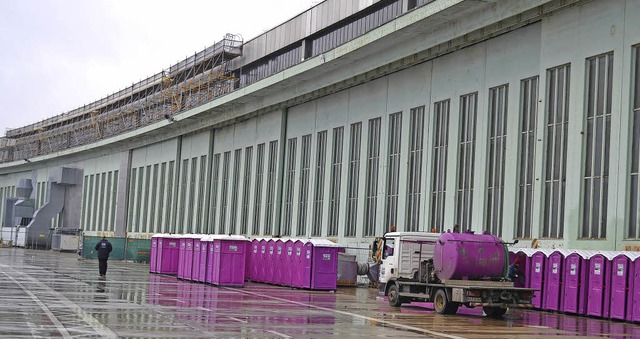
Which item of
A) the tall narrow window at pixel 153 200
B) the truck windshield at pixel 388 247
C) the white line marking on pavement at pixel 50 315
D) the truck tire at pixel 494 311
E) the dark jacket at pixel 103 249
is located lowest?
the white line marking on pavement at pixel 50 315

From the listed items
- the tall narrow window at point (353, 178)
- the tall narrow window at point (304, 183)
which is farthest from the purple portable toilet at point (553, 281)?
the tall narrow window at point (304, 183)

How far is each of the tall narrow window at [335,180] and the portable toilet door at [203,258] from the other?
8826 millimetres

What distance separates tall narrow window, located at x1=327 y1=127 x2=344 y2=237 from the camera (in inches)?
1713

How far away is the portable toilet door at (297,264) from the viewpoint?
3444 centimetres

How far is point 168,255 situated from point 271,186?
992 cm

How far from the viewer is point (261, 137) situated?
53125 mm

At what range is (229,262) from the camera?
113 ft

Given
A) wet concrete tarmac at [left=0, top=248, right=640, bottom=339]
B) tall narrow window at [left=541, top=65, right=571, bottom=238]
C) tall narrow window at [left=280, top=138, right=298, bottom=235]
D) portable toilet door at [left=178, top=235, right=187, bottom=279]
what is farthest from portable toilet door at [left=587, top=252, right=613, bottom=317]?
tall narrow window at [left=280, top=138, right=298, bottom=235]

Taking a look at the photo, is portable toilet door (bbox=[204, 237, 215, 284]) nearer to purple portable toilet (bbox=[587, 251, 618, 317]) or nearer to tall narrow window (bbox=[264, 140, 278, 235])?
tall narrow window (bbox=[264, 140, 278, 235])

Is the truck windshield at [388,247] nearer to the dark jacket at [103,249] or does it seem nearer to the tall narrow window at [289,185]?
the dark jacket at [103,249]

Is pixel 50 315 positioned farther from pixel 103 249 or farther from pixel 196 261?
pixel 103 249

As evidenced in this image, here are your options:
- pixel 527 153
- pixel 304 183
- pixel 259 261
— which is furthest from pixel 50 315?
pixel 304 183

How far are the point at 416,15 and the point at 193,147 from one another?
3459 centimetres

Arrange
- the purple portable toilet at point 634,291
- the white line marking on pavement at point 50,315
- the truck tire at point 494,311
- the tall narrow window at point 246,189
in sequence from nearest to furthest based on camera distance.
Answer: the white line marking on pavement at point 50,315 → the purple portable toilet at point 634,291 → the truck tire at point 494,311 → the tall narrow window at point 246,189
